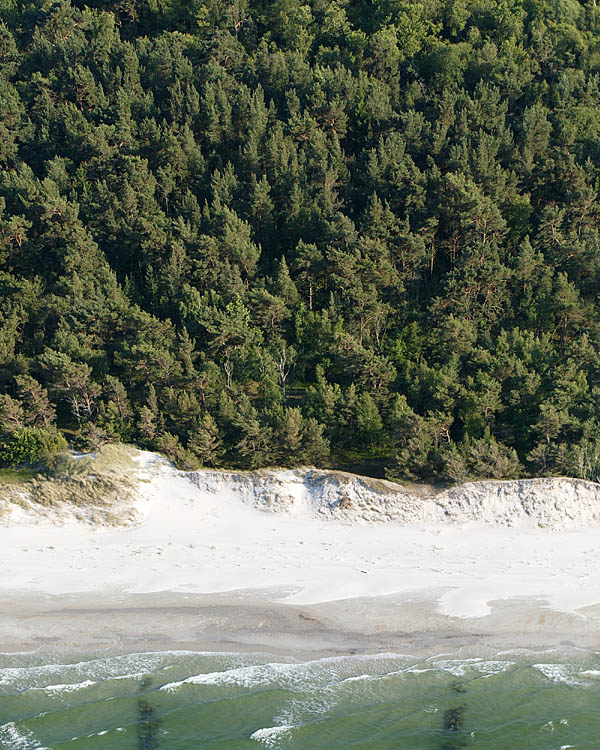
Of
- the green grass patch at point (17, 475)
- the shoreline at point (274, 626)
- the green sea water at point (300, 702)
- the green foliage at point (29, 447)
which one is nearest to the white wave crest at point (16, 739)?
the green sea water at point (300, 702)

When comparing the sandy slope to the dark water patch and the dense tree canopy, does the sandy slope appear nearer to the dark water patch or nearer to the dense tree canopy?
the dense tree canopy

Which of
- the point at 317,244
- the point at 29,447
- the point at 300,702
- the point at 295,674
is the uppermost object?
the point at 317,244

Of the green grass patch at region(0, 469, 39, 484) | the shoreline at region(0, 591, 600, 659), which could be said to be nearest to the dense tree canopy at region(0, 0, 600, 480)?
the green grass patch at region(0, 469, 39, 484)

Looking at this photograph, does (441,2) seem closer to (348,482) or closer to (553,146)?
(553,146)

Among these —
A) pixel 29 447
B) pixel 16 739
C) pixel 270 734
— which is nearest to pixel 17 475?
pixel 29 447

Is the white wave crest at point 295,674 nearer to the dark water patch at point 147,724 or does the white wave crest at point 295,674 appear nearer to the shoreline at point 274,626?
the shoreline at point 274,626

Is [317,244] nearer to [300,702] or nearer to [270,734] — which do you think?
[300,702]
